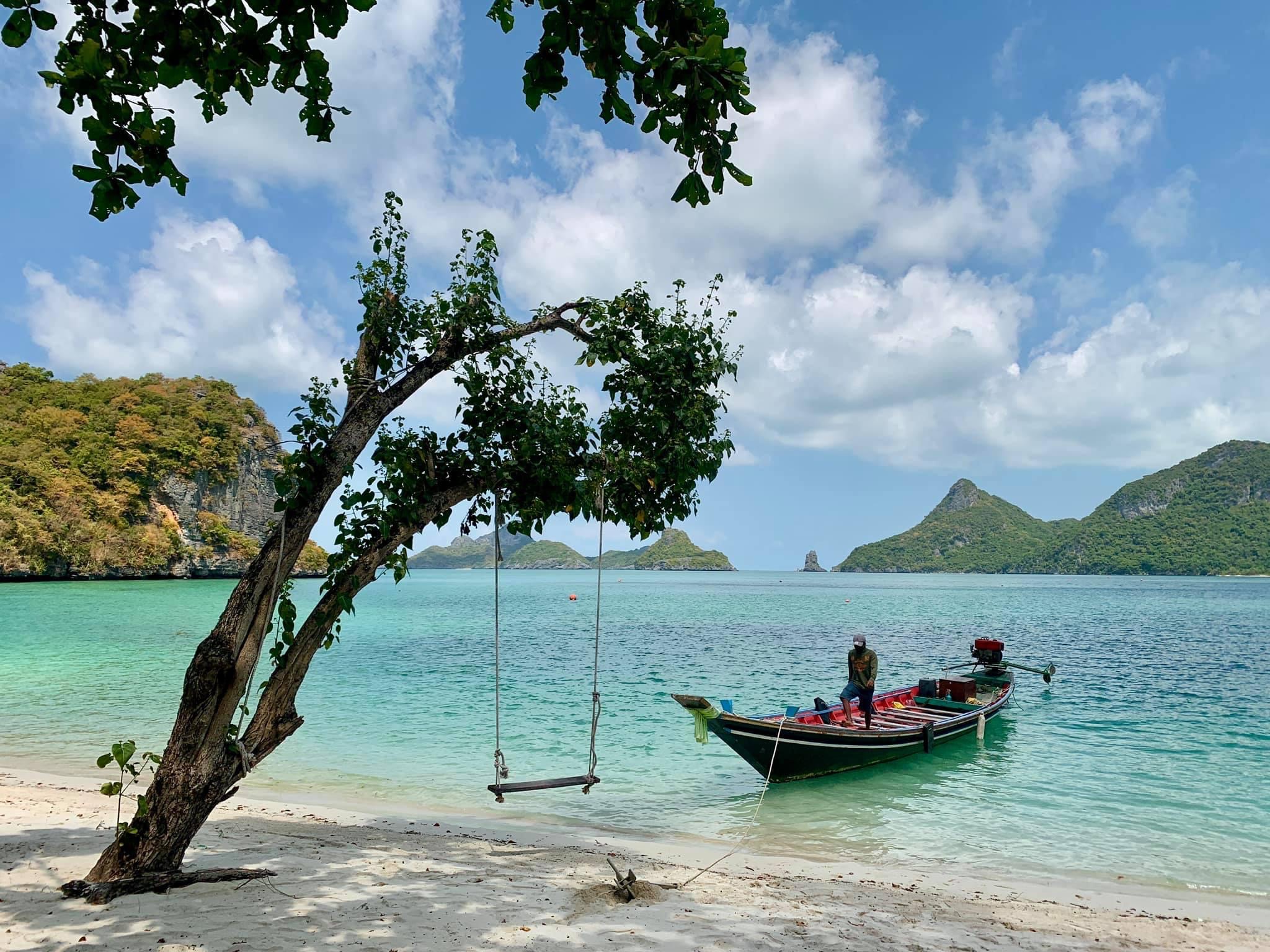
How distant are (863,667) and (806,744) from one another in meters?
1.75

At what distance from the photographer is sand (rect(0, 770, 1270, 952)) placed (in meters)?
4.83

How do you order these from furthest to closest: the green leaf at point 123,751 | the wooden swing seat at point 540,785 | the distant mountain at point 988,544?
the distant mountain at point 988,544
the wooden swing seat at point 540,785
the green leaf at point 123,751

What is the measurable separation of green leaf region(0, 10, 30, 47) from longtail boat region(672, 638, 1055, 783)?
8530 mm

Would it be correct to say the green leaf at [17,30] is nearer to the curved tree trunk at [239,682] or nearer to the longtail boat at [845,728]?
the curved tree trunk at [239,682]

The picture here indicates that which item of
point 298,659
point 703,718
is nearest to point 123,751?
point 298,659

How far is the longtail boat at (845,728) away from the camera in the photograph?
1098 cm

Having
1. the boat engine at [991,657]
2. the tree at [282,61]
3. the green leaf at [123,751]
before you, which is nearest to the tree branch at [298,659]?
the green leaf at [123,751]

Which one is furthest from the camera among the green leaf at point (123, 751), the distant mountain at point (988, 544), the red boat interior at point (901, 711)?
the distant mountain at point (988, 544)

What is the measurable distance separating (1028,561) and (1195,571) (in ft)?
130

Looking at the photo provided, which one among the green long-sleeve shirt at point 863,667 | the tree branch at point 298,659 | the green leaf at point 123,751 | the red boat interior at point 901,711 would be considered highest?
the tree branch at point 298,659

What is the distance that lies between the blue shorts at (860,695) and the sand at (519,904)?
4624 mm

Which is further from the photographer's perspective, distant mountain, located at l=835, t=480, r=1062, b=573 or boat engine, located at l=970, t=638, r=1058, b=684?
distant mountain, located at l=835, t=480, r=1062, b=573

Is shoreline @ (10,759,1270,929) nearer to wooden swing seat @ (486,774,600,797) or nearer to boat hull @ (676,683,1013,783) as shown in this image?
wooden swing seat @ (486,774,600,797)

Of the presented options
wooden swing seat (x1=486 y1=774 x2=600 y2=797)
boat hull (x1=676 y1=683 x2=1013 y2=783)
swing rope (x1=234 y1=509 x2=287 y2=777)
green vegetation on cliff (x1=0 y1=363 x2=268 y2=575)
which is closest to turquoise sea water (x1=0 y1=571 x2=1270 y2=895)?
boat hull (x1=676 y1=683 x2=1013 y2=783)
